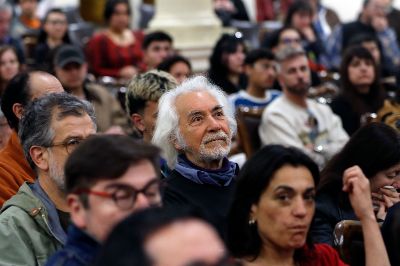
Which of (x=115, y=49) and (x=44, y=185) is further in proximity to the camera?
(x=115, y=49)

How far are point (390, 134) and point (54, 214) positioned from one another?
159 centimetres

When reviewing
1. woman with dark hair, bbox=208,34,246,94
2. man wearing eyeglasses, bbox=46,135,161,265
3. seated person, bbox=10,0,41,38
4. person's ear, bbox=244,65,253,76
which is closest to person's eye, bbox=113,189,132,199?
man wearing eyeglasses, bbox=46,135,161,265

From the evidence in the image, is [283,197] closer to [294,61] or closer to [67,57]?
[294,61]

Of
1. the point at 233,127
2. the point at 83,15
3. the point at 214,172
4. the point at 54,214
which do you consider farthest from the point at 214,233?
the point at 83,15

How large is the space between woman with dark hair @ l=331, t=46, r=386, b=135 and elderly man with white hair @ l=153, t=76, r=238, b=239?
3331 millimetres

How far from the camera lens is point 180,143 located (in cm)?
535

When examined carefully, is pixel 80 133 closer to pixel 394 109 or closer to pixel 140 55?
pixel 394 109

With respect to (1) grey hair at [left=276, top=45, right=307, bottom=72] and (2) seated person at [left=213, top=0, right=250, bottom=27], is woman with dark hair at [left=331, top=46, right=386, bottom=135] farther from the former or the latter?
(2) seated person at [left=213, top=0, right=250, bottom=27]

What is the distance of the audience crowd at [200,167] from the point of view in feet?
10.8

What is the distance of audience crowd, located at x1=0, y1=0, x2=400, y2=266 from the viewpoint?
3.29 meters

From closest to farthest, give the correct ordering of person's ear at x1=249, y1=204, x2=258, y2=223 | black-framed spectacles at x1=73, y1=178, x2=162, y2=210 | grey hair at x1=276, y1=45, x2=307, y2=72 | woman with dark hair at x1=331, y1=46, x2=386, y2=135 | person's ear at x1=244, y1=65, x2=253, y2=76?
black-framed spectacles at x1=73, y1=178, x2=162, y2=210
person's ear at x1=249, y1=204, x2=258, y2=223
woman with dark hair at x1=331, y1=46, x2=386, y2=135
grey hair at x1=276, y1=45, x2=307, y2=72
person's ear at x1=244, y1=65, x2=253, y2=76

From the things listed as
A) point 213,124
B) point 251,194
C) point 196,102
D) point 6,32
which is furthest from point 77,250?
point 6,32

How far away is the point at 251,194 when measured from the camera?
4.11 meters

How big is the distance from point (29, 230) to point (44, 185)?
31cm
